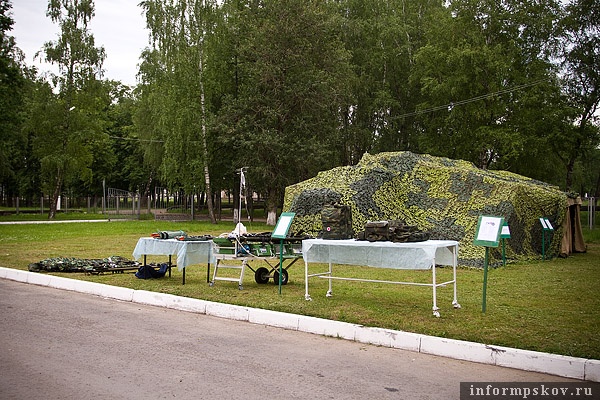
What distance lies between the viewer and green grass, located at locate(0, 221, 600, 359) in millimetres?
7504

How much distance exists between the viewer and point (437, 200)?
59.8 feet

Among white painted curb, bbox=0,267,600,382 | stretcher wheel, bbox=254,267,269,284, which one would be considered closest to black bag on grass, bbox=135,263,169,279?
white painted curb, bbox=0,267,600,382

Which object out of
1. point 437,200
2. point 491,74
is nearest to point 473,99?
point 491,74

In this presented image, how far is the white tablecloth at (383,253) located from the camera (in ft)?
28.6

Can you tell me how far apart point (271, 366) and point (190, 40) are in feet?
115

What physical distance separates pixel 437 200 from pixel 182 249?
954 centimetres

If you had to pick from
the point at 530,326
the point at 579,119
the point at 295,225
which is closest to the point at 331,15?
the point at 579,119

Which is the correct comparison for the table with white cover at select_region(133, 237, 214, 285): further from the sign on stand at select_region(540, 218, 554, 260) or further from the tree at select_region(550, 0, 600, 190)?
the tree at select_region(550, 0, 600, 190)

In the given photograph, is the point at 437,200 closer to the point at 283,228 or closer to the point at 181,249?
the point at 283,228

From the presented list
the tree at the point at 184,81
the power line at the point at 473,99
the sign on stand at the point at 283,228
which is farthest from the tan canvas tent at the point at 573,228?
the tree at the point at 184,81

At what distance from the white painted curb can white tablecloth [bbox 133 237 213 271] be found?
1012 millimetres

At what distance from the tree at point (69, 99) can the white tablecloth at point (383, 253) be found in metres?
36.8

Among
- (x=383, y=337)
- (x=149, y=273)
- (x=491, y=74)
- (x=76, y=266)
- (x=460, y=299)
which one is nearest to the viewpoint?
(x=383, y=337)

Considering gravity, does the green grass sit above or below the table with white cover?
below
